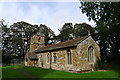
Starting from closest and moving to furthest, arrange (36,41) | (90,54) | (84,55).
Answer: (84,55) < (90,54) < (36,41)

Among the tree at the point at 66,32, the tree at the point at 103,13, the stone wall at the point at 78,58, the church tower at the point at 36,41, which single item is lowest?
the stone wall at the point at 78,58

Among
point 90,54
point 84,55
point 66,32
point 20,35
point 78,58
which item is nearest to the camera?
point 78,58

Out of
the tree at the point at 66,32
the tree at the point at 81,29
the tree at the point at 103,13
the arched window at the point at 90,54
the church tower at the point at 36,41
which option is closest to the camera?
the tree at the point at 103,13

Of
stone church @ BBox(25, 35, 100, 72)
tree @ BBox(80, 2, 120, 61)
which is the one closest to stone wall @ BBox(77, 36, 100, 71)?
stone church @ BBox(25, 35, 100, 72)

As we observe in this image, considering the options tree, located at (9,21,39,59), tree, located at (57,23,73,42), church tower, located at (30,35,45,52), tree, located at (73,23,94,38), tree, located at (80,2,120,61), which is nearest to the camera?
tree, located at (80,2,120,61)

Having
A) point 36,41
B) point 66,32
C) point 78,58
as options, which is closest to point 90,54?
point 78,58

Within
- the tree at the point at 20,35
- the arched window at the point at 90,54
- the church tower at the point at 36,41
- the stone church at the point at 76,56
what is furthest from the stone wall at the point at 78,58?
the tree at the point at 20,35

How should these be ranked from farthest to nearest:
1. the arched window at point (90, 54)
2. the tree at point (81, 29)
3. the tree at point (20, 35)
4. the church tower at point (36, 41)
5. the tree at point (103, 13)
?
the tree at point (20, 35), the tree at point (81, 29), the church tower at point (36, 41), the arched window at point (90, 54), the tree at point (103, 13)

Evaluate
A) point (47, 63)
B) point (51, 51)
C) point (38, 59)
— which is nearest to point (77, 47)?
point (51, 51)

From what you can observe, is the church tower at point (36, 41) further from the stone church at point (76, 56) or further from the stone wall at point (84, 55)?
the stone wall at point (84, 55)

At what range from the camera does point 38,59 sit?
27.2 m

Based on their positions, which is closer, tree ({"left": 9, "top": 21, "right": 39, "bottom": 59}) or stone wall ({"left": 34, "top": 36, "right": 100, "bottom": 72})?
stone wall ({"left": 34, "top": 36, "right": 100, "bottom": 72})

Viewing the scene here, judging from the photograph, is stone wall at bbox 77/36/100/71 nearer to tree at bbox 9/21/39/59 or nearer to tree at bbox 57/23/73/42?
tree at bbox 57/23/73/42

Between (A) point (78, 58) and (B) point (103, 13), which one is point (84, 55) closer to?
(A) point (78, 58)
